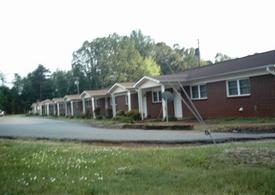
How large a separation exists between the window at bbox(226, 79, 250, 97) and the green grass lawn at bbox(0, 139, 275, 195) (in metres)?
15.4

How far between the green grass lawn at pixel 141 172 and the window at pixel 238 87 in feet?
50.5

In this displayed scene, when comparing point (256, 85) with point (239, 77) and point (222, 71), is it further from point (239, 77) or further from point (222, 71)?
point (222, 71)

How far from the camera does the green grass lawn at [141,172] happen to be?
7496 millimetres

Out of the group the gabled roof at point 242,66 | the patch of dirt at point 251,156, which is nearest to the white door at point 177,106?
the gabled roof at point 242,66

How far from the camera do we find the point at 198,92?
31438 mm

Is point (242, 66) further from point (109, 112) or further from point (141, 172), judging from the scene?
point (109, 112)

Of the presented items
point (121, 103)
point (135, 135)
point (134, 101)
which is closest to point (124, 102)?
point (121, 103)

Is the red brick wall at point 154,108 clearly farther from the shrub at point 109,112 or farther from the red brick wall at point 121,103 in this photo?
the shrub at point 109,112

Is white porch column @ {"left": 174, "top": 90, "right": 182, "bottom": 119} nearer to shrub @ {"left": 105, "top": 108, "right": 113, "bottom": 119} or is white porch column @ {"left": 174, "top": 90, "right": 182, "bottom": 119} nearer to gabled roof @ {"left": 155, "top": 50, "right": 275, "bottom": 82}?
gabled roof @ {"left": 155, "top": 50, "right": 275, "bottom": 82}

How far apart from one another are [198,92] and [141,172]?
2278cm

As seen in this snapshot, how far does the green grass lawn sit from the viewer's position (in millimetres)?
7496

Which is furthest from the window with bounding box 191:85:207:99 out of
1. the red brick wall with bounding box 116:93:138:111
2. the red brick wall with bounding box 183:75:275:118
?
the red brick wall with bounding box 116:93:138:111

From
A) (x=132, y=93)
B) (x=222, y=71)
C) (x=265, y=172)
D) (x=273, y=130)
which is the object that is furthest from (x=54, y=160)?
(x=132, y=93)

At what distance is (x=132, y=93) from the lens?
43.0 metres
